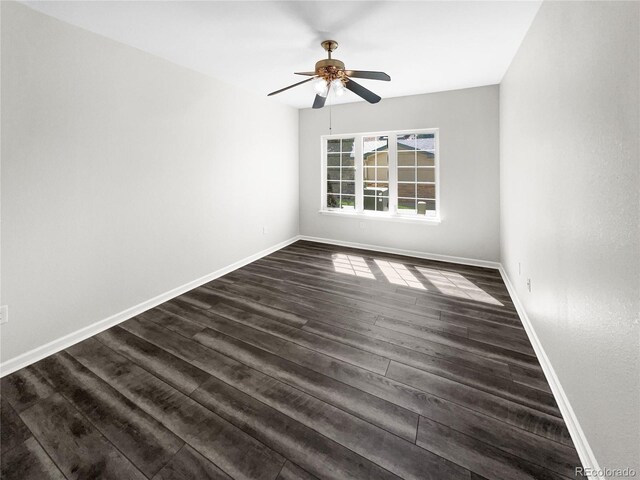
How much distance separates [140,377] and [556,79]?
10.9 feet

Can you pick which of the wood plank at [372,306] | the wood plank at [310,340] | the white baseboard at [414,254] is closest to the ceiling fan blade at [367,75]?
the wood plank at [372,306]

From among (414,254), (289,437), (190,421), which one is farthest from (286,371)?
(414,254)

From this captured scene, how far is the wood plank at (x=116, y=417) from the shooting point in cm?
144

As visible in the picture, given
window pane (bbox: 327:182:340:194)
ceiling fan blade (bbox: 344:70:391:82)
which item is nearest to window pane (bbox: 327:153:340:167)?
window pane (bbox: 327:182:340:194)

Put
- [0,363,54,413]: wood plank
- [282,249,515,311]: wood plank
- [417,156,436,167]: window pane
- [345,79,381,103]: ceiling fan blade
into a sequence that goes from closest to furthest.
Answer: [0,363,54,413]: wood plank < [345,79,381,103]: ceiling fan blade < [282,249,515,311]: wood plank < [417,156,436,167]: window pane

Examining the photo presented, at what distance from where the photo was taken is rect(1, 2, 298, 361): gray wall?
208 centimetres

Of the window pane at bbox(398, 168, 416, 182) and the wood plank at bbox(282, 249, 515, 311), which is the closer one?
the wood plank at bbox(282, 249, 515, 311)

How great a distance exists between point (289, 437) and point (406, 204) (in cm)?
403

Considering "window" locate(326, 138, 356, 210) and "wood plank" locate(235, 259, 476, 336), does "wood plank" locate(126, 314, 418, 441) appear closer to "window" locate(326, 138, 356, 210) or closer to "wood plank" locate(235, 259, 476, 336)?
"wood plank" locate(235, 259, 476, 336)

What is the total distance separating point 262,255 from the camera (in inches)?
187

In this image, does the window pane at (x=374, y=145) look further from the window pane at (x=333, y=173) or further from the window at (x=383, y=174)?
the window pane at (x=333, y=173)

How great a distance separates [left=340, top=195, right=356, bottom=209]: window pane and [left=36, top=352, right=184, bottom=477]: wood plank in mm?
4299

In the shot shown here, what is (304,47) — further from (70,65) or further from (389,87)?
(70,65)

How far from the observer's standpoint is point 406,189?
15.8 feet
